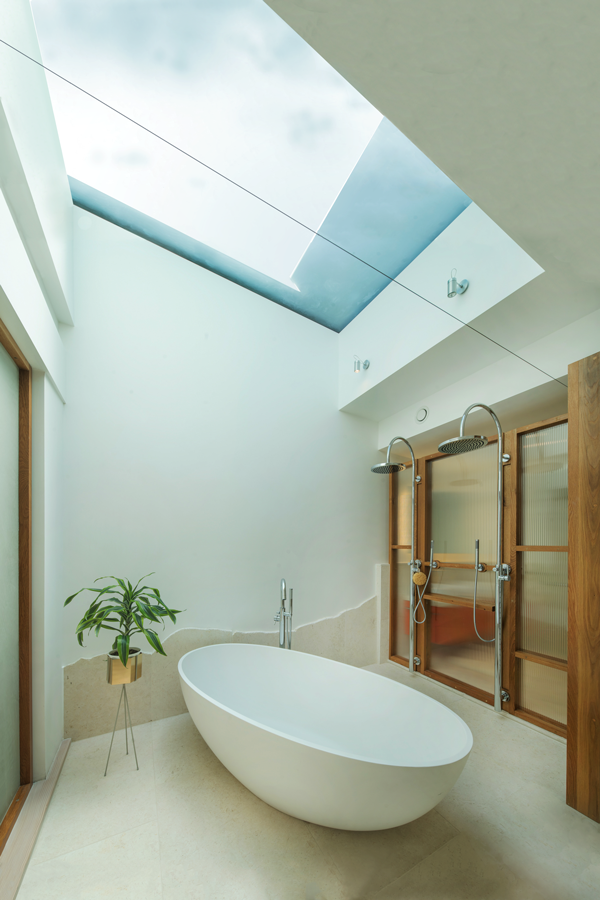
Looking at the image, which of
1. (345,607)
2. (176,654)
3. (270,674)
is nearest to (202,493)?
(176,654)

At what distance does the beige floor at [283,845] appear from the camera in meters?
1.35

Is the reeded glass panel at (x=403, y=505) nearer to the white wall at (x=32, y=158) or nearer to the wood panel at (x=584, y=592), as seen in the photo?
the wood panel at (x=584, y=592)

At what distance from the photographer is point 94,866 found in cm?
144

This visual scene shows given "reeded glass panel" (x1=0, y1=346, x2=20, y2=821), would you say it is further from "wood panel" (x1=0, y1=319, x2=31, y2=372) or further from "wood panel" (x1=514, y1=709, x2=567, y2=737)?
"wood panel" (x1=514, y1=709, x2=567, y2=737)

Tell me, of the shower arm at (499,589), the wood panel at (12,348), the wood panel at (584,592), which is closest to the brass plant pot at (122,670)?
the wood panel at (12,348)

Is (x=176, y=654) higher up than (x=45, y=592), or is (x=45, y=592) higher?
(x=45, y=592)

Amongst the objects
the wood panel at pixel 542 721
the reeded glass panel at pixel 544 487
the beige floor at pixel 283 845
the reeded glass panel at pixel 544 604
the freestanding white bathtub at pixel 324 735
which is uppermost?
the reeded glass panel at pixel 544 487

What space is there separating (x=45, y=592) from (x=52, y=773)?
85 cm

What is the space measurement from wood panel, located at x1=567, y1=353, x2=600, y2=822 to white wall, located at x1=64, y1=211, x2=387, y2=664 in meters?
1.80

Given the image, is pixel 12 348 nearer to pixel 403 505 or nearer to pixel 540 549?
pixel 540 549

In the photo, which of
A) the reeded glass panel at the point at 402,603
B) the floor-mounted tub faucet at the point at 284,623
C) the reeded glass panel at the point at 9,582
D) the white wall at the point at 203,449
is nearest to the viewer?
the reeded glass panel at the point at 9,582

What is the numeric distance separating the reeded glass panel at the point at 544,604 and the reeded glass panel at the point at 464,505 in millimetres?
267

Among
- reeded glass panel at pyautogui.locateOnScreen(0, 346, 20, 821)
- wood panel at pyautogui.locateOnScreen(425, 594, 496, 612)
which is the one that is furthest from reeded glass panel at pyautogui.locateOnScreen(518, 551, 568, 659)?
reeded glass panel at pyautogui.locateOnScreen(0, 346, 20, 821)

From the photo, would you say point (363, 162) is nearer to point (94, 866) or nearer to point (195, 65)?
point (195, 65)
